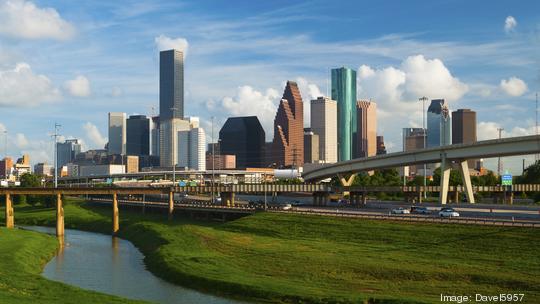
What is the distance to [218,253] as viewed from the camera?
79.9 metres

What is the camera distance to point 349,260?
221ft

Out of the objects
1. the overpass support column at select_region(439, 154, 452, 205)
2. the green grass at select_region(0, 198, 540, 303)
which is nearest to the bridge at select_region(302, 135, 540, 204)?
the overpass support column at select_region(439, 154, 452, 205)

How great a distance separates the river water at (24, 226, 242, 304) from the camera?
5962cm

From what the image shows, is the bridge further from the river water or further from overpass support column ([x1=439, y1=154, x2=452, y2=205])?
the river water

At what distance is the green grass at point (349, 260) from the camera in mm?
54406

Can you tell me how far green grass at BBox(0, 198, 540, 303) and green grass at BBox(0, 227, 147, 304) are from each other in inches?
438

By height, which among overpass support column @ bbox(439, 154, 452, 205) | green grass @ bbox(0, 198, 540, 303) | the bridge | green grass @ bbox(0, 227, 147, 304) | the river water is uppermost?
the bridge

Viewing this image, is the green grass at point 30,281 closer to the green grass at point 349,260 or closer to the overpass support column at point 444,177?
the green grass at point 349,260

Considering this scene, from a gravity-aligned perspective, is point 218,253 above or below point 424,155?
below

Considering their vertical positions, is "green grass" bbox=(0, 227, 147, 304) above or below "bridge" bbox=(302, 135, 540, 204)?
below

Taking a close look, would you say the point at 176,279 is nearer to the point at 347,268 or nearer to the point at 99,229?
the point at 347,268

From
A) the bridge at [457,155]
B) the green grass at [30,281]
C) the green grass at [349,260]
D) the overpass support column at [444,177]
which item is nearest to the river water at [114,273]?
the green grass at [349,260]

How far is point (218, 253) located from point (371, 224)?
2031cm

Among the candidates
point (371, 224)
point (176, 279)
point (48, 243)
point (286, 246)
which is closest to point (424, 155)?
point (371, 224)
